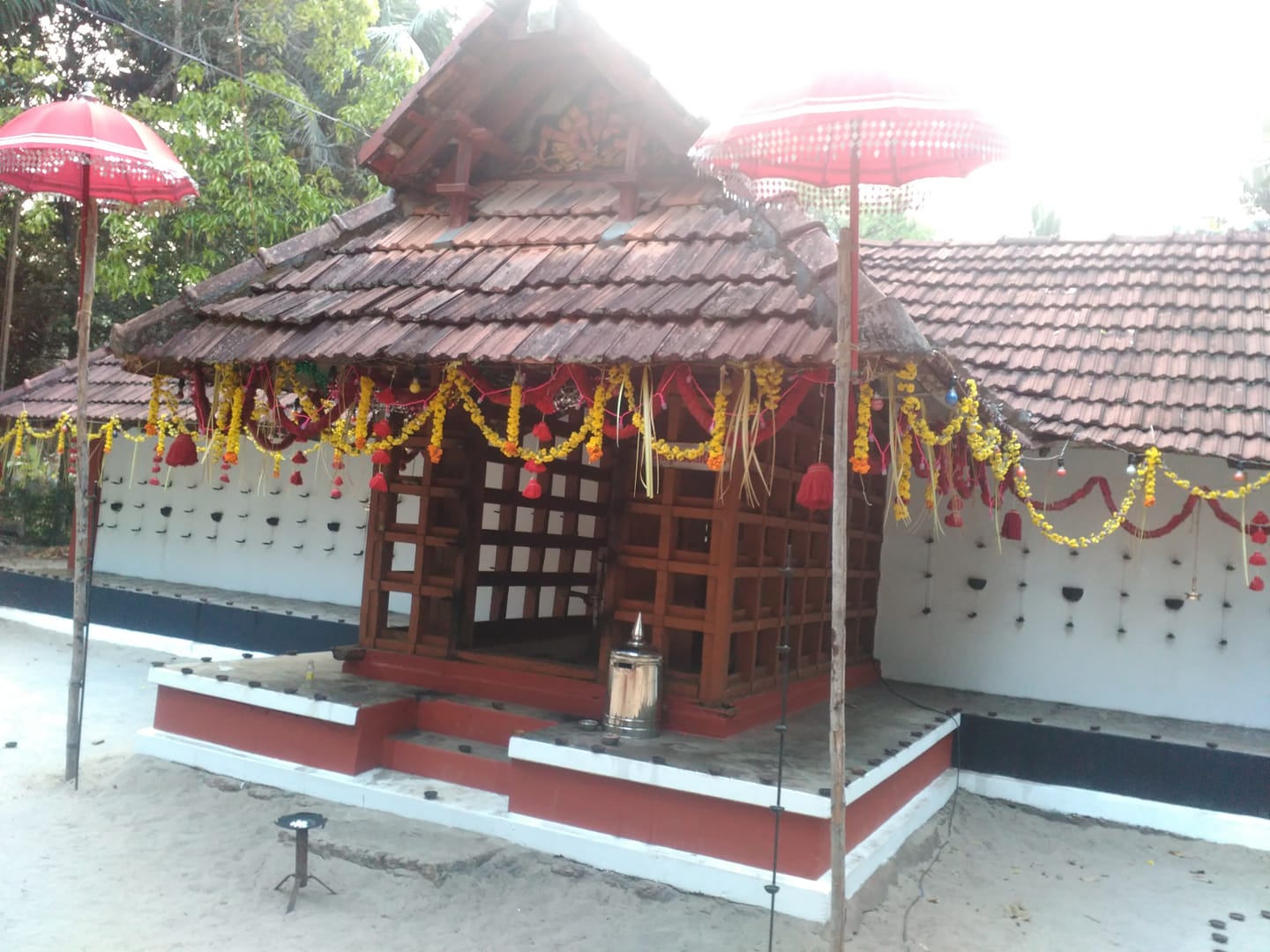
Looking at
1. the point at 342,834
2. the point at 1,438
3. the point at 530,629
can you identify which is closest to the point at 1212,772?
the point at 530,629

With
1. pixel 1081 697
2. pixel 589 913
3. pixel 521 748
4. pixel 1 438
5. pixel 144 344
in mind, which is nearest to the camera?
pixel 589 913

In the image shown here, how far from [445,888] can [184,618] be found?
6.04 m

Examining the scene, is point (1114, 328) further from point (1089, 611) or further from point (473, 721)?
point (473, 721)

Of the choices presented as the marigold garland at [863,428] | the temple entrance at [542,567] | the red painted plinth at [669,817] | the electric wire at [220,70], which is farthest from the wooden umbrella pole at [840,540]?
the electric wire at [220,70]

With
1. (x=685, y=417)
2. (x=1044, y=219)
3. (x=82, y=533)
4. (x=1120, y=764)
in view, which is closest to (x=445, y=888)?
(x=685, y=417)

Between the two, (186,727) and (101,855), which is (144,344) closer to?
(186,727)

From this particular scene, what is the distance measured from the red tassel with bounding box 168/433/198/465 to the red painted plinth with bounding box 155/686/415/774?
1.43 meters

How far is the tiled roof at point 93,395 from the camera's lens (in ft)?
31.4

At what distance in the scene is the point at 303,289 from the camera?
5.77 m

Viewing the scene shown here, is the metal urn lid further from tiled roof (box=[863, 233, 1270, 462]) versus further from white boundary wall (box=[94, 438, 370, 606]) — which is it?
white boundary wall (box=[94, 438, 370, 606])

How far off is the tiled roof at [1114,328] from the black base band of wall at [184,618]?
5.74 metres

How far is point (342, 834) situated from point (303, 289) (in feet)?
10.3

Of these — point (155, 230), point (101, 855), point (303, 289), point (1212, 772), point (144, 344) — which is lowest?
point (101, 855)

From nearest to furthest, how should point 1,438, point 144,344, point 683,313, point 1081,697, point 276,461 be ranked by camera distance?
point 683,313, point 144,344, point 1081,697, point 276,461, point 1,438
